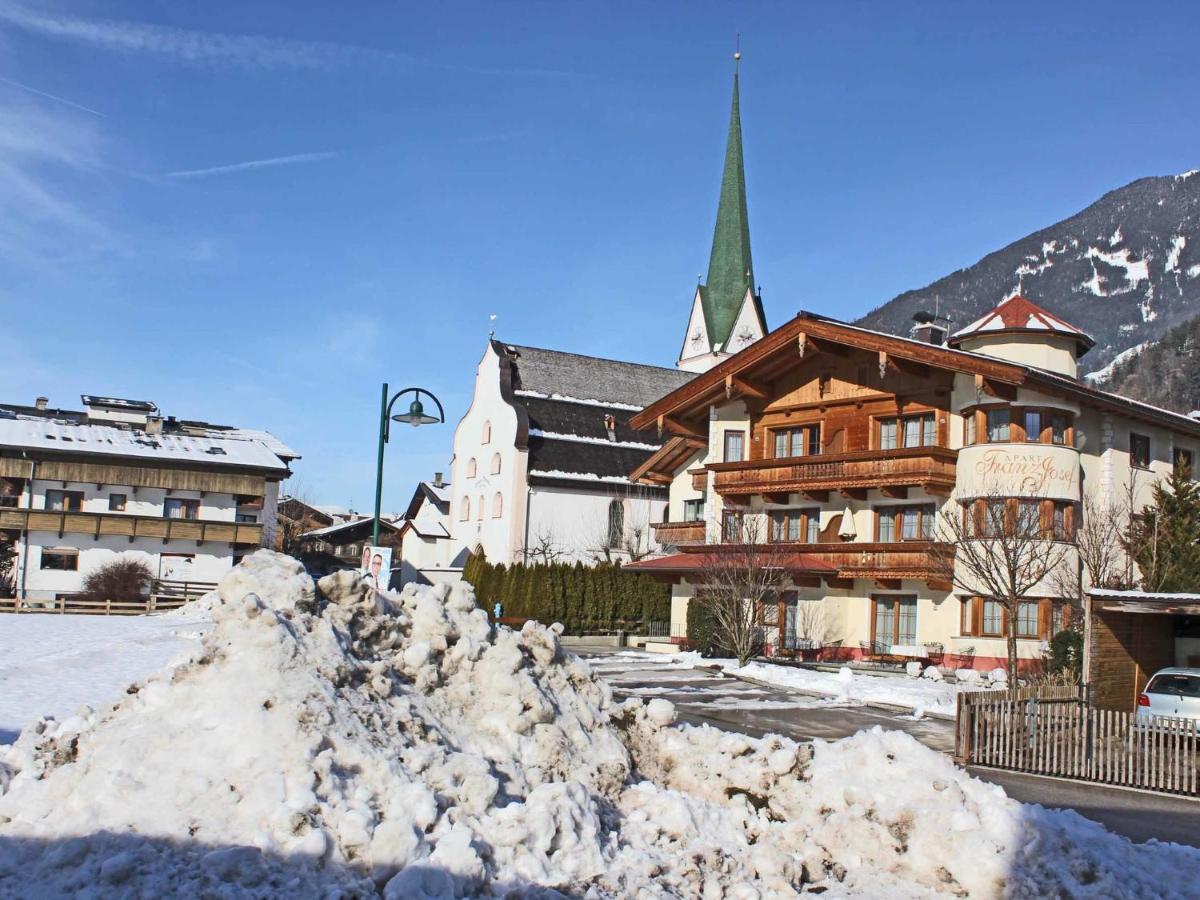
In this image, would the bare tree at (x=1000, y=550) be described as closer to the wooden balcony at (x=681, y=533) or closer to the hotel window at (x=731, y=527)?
the hotel window at (x=731, y=527)

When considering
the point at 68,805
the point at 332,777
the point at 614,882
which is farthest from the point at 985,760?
the point at 68,805

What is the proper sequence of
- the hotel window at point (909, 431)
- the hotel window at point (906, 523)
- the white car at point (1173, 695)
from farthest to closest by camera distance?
the hotel window at point (909, 431) → the hotel window at point (906, 523) → the white car at point (1173, 695)

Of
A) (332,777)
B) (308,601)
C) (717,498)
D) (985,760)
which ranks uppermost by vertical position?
(717,498)

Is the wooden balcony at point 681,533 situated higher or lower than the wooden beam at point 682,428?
lower

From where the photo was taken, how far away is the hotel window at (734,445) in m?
39.6

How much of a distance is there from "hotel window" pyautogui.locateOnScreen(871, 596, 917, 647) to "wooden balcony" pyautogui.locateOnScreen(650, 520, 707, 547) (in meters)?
7.44

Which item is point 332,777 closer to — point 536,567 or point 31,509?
point 536,567

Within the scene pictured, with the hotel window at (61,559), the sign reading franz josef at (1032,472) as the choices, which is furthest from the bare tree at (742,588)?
the hotel window at (61,559)

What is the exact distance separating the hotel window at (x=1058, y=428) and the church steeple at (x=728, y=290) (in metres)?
46.9

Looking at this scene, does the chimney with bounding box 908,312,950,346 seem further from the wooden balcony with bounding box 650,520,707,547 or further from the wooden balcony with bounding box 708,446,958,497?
the wooden balcony with bounding box 650,520,707,547

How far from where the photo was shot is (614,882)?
760 centimetres

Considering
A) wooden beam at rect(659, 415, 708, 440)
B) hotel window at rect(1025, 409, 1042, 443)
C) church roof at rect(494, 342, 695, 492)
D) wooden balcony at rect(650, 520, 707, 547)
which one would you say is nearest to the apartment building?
church roof at rect(494, 342, 695, 492)

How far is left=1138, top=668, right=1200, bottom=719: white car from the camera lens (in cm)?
1830

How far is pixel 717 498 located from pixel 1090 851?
103 feet
